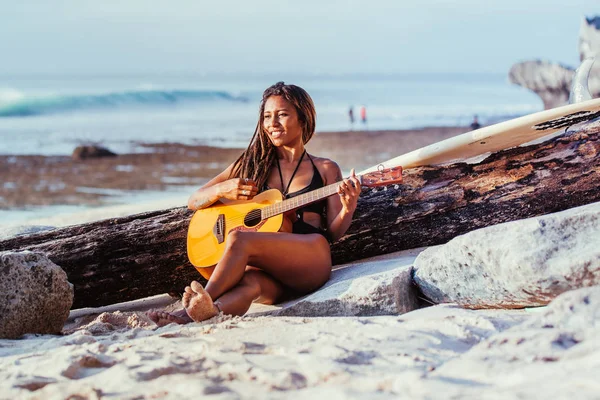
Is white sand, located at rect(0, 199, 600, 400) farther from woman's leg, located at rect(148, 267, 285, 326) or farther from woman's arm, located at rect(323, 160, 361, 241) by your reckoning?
woman's arm, located at rect(323, 160, 361, 241)

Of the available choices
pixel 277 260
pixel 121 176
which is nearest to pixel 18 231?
pixel 277 260

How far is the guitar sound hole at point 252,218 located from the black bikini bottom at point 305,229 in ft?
0.71

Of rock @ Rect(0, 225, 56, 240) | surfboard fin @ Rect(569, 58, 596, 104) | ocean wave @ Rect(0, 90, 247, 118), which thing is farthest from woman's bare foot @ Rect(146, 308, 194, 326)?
ocean wave @ Rect(0, 90, 247, 118)

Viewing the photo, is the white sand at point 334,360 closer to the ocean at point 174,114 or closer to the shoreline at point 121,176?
the shoreline at point 121,176

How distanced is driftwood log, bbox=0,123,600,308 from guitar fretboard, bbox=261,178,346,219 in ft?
2.48

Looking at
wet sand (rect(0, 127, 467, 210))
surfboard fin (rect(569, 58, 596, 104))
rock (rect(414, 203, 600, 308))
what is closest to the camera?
rock (rect(414, 203, 600, 308))

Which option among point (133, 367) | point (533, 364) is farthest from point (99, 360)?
point (533, 364)

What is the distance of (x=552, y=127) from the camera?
4.97 meters

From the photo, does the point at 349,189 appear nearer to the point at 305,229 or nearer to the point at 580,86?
the point at 305,229

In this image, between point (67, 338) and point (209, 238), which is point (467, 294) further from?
point (67, 338)

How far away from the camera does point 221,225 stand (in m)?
4.69

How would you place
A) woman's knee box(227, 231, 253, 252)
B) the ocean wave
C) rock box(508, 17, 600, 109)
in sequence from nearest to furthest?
1. woman's knee box(227, 231, 253, 252)
2. rock box(508, 17, 600, 109)
3. the ocean wave

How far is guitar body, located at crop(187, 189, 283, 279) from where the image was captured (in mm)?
4594

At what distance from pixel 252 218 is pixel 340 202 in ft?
1.68
